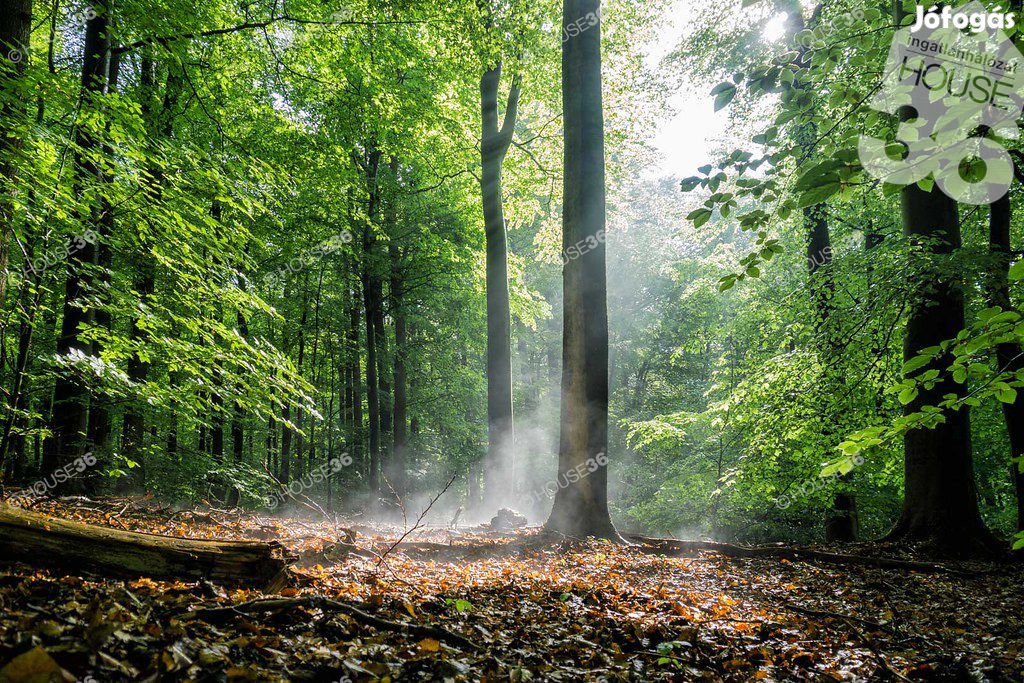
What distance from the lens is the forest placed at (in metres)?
2.00

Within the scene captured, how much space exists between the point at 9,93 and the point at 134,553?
3.24 m

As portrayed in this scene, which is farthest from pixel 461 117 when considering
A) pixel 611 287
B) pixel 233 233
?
pixel 611 287

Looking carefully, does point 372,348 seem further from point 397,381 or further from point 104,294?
point 104,294

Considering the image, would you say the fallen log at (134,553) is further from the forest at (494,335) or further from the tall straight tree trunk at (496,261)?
the tall straight tree trunk at (496,261)

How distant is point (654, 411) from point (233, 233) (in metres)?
21.0

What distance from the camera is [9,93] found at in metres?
3.57

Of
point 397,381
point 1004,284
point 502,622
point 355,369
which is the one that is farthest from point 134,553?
point 355,369

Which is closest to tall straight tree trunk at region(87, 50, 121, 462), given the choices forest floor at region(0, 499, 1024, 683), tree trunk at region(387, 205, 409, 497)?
forest floor at region(0, 499, 1024, 683)

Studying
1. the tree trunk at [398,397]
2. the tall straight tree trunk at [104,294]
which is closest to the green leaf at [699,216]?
the tall straight tree trunk at [104,294]

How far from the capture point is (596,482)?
23.2ft

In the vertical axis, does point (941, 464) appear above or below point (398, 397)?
below

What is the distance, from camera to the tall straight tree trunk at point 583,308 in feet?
23.2

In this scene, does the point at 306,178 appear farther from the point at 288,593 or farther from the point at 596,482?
the point at 288,593

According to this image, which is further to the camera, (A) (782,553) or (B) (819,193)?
(A) (782,553)
